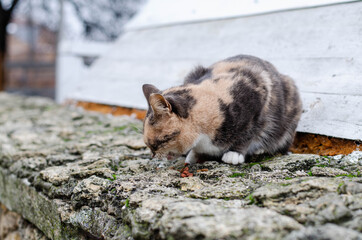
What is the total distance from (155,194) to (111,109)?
2467 mm

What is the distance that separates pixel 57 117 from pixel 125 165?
2.03 meters

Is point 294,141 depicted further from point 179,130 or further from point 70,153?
point 70,153

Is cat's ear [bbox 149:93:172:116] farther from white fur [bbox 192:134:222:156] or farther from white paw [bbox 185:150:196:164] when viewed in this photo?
white paw [bbox 185:150:196:164]

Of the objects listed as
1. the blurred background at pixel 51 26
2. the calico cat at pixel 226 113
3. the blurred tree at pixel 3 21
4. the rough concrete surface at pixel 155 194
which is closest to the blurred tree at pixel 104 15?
the blurred background at pixel 51 26

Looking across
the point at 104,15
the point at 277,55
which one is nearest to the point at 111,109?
the point at 277,55

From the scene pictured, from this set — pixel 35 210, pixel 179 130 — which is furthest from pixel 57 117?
pixel 179 130

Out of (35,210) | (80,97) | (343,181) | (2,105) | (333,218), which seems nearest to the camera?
(333,218)

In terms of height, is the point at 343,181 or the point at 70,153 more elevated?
the point at 343,181

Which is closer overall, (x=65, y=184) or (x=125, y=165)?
(x=65, y=184)

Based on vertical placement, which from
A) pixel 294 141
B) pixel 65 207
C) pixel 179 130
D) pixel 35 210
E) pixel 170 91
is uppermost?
pixel 170 91

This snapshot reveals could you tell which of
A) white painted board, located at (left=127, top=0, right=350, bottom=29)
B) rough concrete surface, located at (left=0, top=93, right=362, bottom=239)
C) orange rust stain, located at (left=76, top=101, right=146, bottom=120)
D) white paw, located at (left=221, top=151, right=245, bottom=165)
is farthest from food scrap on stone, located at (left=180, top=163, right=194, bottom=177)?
white painted board, located at (left=127, top=0, right=350, bottom=29)

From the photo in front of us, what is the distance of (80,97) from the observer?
4.50m

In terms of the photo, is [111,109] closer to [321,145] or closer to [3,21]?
[321,145]

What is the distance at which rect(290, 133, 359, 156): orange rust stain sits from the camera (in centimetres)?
211
